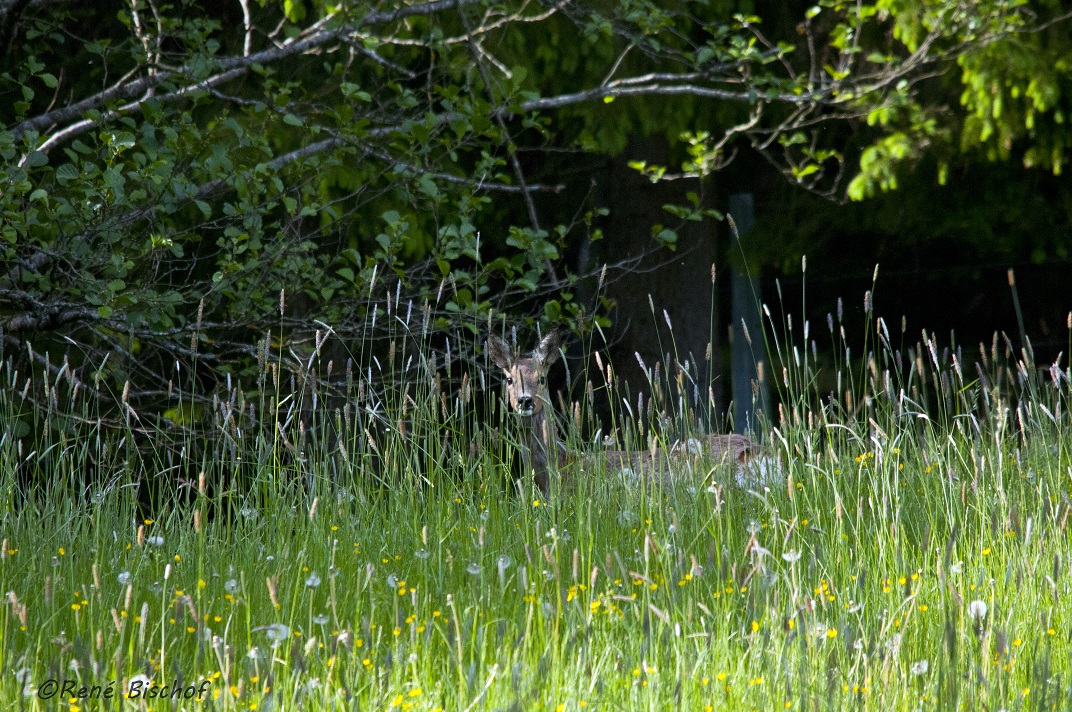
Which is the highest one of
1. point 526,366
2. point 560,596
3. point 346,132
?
point 346,132

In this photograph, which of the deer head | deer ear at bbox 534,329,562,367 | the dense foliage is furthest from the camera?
deer ear at bbox 534,329,562,367

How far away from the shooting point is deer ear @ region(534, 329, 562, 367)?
241 inches

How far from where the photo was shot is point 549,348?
6.27 meters

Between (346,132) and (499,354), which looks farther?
(499,354)

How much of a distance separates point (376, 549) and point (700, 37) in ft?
21.6

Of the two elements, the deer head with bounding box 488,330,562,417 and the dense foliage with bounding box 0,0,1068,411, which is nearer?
the dense foliage with bounding box 0,0,1068,411

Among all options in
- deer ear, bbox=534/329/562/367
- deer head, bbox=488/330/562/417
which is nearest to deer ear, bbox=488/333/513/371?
deer head, bbox=488/330/562/417

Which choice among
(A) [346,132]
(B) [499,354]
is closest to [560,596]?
(B) [499,354]

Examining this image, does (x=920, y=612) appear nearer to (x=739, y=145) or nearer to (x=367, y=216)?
(x=367, y=216)

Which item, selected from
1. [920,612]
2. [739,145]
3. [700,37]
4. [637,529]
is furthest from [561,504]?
[739,145]

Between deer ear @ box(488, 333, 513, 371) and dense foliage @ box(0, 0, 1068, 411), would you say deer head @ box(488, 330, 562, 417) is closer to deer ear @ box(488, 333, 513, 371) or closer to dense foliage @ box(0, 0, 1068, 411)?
deer ear @ box(488, 333, 513, 371)

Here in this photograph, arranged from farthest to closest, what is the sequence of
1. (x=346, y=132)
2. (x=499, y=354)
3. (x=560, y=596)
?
(x=499, y=354) < (x=346, y=132) < (x=560, y=596)

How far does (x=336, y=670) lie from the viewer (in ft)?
10.4

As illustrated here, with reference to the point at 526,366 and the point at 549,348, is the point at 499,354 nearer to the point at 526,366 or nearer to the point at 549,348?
the point at 526,366
